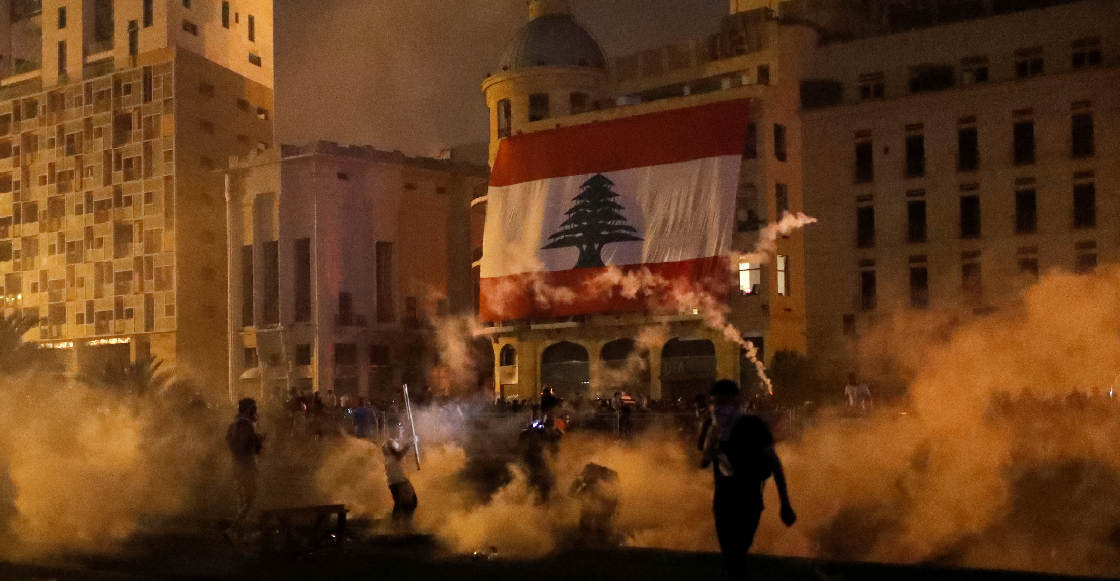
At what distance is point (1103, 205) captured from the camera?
157 ft

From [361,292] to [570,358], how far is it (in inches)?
645

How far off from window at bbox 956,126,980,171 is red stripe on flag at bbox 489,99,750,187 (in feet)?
27.6

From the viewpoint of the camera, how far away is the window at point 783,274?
52.9m

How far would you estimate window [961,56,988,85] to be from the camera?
168 ft

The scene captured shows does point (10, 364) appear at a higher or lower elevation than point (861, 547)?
higher

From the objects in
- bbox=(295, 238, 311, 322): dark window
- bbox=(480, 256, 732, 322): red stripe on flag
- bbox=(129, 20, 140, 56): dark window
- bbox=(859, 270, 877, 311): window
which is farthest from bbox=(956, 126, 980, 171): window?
bbox=(129, 20, 140, 56): dark window

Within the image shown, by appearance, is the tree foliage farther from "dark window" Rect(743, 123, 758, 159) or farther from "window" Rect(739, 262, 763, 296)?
"dark window" Rect(743, 123, 758, 159)

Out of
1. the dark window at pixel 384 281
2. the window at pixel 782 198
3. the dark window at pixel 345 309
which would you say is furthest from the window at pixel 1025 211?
the dark window at pixel 345 309

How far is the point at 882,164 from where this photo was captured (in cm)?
5238

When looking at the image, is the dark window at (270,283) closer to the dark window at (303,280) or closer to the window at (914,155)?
the dark window at (303,280)

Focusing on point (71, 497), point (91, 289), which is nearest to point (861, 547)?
point (71, 497)

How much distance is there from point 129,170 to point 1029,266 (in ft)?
171

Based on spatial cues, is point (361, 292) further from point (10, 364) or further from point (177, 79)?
point (10, 364)

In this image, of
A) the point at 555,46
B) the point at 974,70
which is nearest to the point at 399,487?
the point at 974,70
